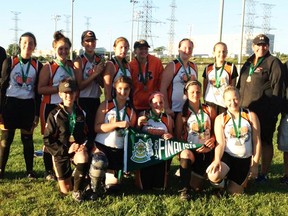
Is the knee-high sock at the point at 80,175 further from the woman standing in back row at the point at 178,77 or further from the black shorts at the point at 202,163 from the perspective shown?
the woman standing in back row at the point at 178,77

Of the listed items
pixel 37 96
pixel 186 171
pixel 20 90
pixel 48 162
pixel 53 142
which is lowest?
pixel 48 162

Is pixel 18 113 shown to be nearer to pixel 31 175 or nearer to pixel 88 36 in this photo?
pixel 31 175

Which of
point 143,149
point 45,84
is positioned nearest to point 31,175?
point 45,84

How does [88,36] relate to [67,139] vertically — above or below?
above

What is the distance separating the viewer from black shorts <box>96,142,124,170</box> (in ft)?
18.2

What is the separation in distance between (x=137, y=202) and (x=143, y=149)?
82 centimetres

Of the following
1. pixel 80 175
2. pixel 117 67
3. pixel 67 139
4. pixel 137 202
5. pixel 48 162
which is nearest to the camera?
pixel 137 202

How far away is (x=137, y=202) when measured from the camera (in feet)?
16.9

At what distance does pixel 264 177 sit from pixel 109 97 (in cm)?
297

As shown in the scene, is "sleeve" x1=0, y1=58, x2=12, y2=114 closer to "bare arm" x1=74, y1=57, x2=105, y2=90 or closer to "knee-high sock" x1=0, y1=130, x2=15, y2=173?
"knee-high sock" x1=0, y1=130, x2=15, y2=173

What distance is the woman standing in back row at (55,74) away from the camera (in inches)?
233

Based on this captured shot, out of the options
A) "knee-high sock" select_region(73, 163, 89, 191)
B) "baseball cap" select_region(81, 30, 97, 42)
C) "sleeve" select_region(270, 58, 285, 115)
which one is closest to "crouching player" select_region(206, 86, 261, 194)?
"sleeve" select_region(270, 58, 285, 115)

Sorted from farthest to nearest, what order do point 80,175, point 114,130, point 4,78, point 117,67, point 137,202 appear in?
point 117,67
point 4,78
point 114,130
point 80,175
point 137,202

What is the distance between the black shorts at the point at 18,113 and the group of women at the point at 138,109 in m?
0.02
